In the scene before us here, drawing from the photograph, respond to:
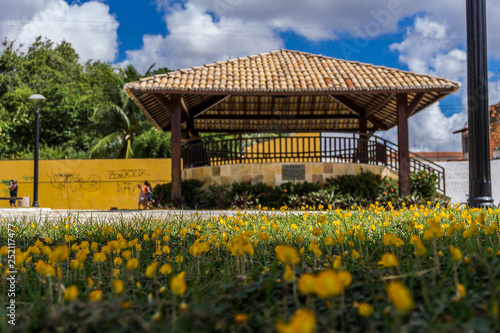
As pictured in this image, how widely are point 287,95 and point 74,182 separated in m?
12.7

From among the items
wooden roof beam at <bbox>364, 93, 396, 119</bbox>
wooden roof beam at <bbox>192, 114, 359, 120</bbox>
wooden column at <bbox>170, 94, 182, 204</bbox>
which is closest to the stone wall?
wooden column at <bbox>170, 94, 182, 204</bbox>

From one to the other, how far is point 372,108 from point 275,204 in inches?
245

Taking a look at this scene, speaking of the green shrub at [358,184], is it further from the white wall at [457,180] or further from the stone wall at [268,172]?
the white wall at [457,180]

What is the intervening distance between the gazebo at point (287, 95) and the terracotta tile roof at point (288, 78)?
0.08 ft


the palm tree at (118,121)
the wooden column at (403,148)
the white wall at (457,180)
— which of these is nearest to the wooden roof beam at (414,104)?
the wooden column at (403,148)

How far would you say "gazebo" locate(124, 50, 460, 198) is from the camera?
1313cm

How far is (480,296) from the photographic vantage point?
5.84 ft

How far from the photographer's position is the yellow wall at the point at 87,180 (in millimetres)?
22062

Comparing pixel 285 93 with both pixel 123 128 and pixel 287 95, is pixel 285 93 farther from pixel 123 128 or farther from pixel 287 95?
pixel 123 128

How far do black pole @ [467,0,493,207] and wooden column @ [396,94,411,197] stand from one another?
661 cm

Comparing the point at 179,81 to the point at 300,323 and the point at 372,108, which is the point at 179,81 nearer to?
the point at 372,108

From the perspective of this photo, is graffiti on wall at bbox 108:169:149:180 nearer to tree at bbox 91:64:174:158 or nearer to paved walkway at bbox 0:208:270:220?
tree at bbox 91:64:174:158

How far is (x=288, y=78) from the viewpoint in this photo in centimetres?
1426

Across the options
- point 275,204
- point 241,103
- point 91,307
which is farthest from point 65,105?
point 91,307
